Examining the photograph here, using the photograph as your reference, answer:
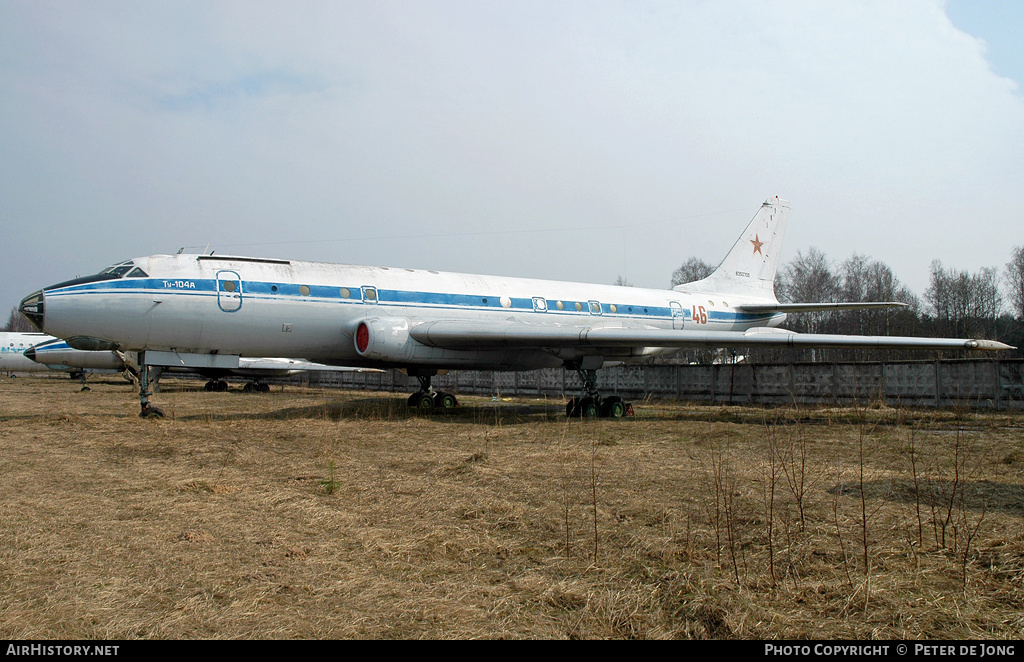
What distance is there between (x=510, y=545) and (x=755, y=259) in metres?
18.5

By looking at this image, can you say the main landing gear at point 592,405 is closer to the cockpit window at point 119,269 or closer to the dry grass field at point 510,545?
the dry grass field at point 510,545

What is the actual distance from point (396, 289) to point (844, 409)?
1066cm

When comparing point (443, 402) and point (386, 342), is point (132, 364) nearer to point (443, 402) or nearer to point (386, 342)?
point (443, 402)

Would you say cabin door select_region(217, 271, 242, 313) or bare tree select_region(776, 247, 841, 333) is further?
bare tree select_region(776, 247, 841, 333)

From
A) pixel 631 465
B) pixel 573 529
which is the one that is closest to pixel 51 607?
pixel 573 529

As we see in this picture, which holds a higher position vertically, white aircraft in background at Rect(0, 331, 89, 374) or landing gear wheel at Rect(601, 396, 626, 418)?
white aircraft in background at Rect(0, 331, 89, 374)

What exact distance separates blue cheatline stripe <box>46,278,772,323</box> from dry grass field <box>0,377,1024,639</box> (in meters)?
4.38

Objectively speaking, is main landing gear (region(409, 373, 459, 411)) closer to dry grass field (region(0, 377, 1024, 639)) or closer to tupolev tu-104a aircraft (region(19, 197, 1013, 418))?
tupolev tu-104a aircraft (region(19, 197, 1013, 418))

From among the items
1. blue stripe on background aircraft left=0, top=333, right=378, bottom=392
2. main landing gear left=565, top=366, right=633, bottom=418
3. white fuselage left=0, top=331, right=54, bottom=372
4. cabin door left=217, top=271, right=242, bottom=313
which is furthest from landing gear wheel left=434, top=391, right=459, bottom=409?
white fuselage left=0, top=331, right=54, bottom=372

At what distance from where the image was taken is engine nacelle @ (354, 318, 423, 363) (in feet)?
42.7

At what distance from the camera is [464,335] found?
13.1m

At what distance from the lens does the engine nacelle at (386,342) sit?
13016 millimetres

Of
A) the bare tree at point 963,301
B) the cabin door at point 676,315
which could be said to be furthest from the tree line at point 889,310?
the cabin door at point 676,315
